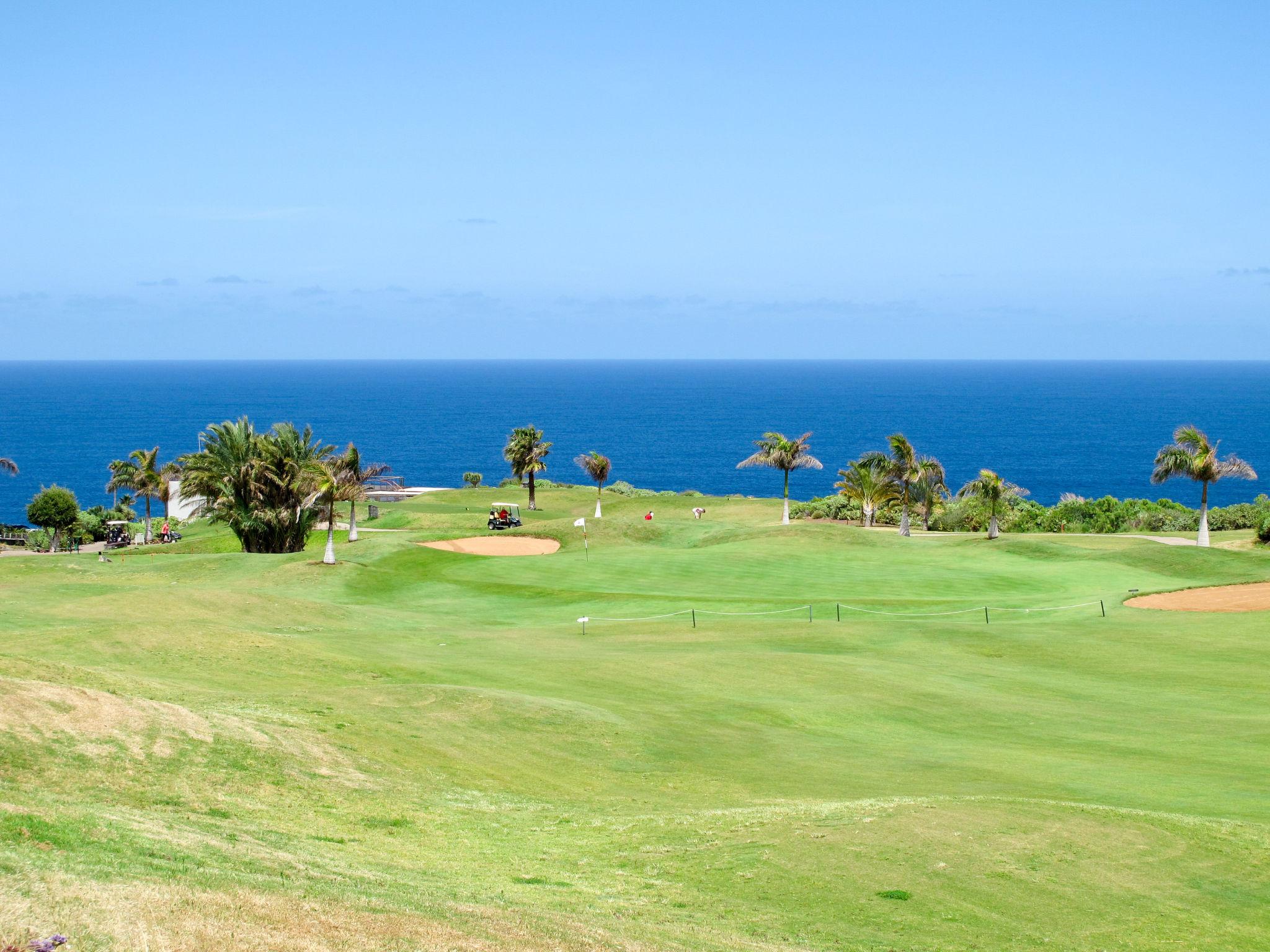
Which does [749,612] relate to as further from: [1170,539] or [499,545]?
[1170,539]

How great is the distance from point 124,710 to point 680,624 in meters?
22.8

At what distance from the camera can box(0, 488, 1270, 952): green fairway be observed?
13.2 meters

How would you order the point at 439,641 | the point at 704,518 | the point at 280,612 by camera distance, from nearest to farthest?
the point at 439,641 < the point at 280,612 < the point at 704,518

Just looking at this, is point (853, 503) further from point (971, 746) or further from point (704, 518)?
point (971, 746)

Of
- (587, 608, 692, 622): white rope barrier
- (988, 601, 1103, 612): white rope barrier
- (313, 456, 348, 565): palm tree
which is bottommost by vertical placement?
(587, 608, 692, 622): white rope barrier

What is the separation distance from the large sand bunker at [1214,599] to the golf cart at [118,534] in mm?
63000

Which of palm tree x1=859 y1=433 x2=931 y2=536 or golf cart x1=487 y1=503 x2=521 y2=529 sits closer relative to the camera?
palm tree x1=859 y1=433 x2=931 y2=536

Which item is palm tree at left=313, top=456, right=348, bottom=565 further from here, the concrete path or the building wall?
the concrete path

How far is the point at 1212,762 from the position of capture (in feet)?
76.9

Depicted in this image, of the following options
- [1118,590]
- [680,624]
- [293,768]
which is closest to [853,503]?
[1118,590]

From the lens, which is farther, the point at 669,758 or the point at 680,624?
the point at 680,624

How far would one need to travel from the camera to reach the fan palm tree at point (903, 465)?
67125mm

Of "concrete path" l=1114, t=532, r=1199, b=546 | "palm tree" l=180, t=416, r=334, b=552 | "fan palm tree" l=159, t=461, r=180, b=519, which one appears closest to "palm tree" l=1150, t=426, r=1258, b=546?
"concrete path" l=1114, t=532, r=1199, b=546

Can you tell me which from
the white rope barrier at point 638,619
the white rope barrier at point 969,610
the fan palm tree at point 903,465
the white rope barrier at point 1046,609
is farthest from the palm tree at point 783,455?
the white rope barrier at point 638,619
